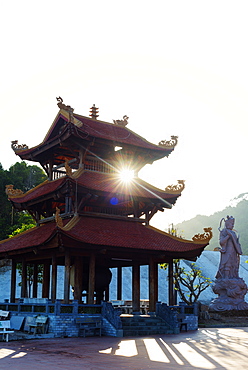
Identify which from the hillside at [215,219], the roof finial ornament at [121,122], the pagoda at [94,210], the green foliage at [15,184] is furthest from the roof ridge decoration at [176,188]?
the hillside at [215,219]

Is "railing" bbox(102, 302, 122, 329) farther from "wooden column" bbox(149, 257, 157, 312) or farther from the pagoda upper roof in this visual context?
the pagoda upper roof

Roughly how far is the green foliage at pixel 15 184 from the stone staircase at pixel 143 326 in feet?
103

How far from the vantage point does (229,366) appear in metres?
12.0

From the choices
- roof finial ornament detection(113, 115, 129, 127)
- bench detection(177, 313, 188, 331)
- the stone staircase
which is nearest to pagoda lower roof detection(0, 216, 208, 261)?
bench detection(177, 313, 188, 331)

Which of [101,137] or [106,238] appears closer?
[106,238]

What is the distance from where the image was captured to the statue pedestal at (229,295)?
105ft

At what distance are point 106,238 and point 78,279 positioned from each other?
9.31 feet

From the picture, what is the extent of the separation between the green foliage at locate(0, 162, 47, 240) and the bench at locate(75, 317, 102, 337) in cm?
3205

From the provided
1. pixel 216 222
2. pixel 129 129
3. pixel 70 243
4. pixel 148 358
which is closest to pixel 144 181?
pixel 129 129

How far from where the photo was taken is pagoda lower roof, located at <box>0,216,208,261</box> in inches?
922

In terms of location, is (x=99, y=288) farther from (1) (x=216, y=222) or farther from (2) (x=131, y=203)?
(1) (x=216, y=222)

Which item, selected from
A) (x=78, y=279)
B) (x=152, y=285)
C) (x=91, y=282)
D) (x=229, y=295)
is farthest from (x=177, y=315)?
(x=229, y=295)

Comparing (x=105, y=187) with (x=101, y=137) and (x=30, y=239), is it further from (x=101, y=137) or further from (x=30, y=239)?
(x=30, y=239)

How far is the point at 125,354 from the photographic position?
48.5ft
